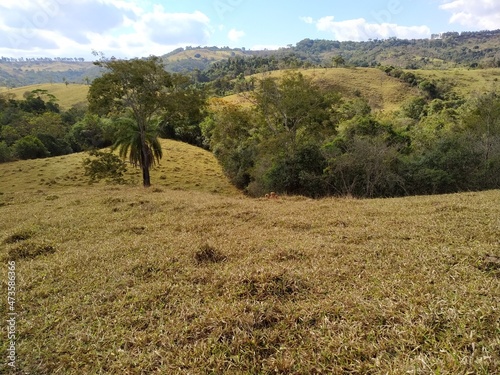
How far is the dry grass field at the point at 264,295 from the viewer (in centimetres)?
326

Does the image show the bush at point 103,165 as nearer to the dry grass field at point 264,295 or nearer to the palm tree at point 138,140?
the palm tree at point 138,140

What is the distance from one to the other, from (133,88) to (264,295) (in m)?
17.5

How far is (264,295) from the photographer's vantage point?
177 inches

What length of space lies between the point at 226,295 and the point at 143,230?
4.65 metres

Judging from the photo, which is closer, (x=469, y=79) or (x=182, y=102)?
(x=182, y=102)

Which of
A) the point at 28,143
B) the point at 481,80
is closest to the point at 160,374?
the point at 28,143

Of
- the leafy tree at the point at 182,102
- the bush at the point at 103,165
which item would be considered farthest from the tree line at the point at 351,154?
the bush at the point at 103,165

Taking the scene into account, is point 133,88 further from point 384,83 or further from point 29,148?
point 384,83

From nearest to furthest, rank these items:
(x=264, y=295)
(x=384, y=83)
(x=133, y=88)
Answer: (x=264, y=295)
(x=133, y=88)
(x=384, y=83)

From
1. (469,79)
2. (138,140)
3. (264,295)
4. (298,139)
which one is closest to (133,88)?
(138,140)

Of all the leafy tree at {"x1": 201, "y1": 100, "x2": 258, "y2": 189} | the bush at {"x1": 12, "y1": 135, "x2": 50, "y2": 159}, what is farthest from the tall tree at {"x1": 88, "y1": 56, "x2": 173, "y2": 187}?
the bush at {"x1": 12, "y1": 135, "x2": 50, "y2": 159}

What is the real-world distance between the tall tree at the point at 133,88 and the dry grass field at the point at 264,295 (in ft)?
37.7

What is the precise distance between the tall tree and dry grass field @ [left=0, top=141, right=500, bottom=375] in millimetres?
11496

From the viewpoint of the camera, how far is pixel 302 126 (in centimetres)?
2456
